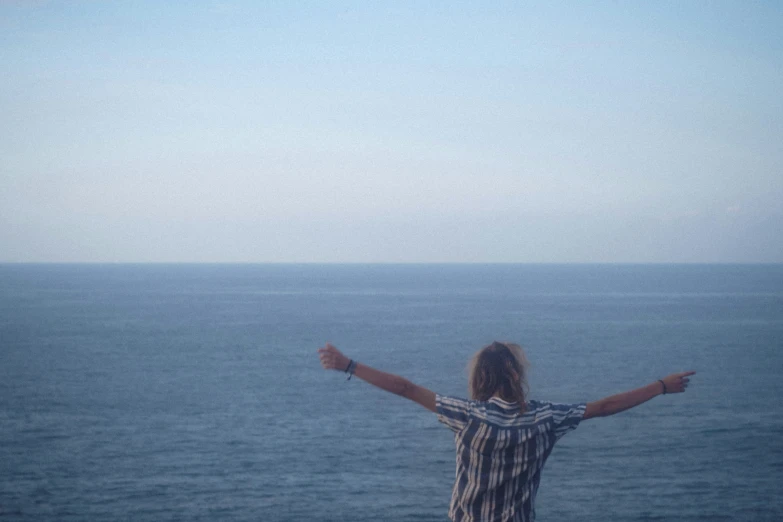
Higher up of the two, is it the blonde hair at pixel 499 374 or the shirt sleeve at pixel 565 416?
the blonde hair at pixel 499 374

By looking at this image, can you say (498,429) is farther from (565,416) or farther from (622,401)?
(622,401)

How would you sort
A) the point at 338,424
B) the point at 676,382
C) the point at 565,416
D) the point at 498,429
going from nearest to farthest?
the point at 498,429, the point at 565,416, the point at 676,382, the point at 338,424

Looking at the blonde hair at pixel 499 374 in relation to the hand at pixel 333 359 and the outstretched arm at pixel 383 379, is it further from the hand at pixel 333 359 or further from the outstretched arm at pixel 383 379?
the hand at pixel 333 359

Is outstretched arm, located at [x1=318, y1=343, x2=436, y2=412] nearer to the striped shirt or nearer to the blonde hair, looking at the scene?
the striped shirt

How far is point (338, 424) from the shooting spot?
45406mm

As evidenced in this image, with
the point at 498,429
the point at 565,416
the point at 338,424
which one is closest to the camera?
the point at 498,429

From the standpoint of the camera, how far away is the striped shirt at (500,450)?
3270mm

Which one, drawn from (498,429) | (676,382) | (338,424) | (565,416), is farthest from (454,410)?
(338,424)

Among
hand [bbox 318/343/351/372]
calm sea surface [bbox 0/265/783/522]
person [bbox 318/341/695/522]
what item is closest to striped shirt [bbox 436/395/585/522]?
person [bbox 318/341/695/522]

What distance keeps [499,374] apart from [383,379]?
0.54 meters

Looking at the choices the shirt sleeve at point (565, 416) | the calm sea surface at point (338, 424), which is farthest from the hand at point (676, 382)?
the calm sea surface at point (338, 424)

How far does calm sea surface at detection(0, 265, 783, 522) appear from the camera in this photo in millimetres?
33031

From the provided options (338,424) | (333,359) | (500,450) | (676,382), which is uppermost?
(333,359)

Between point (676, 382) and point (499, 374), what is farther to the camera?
point (676, 382)
